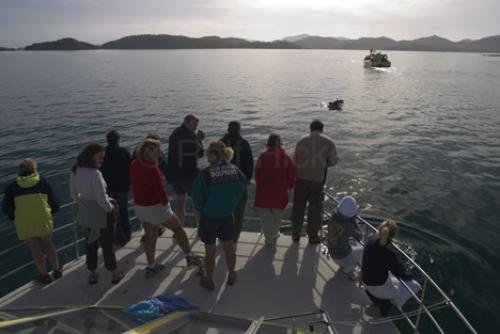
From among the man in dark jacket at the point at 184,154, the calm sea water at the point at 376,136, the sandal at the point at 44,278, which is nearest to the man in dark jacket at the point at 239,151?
the man in dark jacket at the point at 184,154

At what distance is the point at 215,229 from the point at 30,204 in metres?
2.99

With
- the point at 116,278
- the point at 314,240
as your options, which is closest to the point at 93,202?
the point at 116,278

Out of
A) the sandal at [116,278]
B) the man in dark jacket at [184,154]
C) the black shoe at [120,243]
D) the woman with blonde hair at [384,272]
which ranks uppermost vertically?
the man in dark jacket at [184,154]

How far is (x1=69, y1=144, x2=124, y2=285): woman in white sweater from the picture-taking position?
550 centimetres

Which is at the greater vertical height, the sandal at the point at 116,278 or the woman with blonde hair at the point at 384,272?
the woman with blonde hair at the point at 384,272

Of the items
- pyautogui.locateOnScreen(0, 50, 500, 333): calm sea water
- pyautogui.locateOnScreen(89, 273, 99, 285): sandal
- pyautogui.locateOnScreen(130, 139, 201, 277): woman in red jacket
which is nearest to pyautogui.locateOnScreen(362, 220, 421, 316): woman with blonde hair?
pyautogui.locateOnScreen(130, 139, 201, 277): woman in red jacket

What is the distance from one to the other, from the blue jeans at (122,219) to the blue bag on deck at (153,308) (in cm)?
290

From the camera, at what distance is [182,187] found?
24.1 feet

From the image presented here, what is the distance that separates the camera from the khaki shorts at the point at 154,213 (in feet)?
19.6

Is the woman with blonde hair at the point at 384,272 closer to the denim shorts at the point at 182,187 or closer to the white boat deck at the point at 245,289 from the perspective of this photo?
the white boat deck at the point at 245,289

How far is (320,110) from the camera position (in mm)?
36219

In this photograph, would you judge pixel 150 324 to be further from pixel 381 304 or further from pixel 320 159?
pixel 320 159

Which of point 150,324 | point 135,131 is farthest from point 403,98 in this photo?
point 150,324

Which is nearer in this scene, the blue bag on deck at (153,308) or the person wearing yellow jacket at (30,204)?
the blue bag on deck at (153,308)
